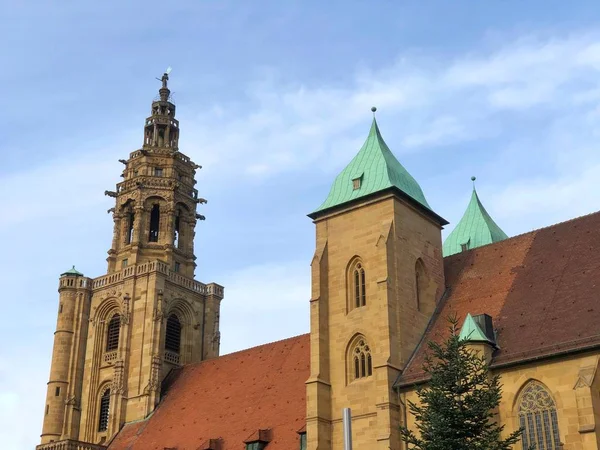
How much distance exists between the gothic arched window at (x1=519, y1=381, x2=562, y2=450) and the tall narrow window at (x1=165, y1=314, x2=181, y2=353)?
A: 28.2 metres

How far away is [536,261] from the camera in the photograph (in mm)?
39375

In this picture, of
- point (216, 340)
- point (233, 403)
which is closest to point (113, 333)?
point (216, 340)

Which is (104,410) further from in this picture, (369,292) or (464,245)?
(464,245)

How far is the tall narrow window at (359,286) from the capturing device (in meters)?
40.5

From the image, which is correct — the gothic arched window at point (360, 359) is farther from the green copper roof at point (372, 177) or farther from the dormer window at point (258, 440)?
the green copper roof at point (372, 177)

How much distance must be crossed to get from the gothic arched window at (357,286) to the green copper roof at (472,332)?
5.98 meters

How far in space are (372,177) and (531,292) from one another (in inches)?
357

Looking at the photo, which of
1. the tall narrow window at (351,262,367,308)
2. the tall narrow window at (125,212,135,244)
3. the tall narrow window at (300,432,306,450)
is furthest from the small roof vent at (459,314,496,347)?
the tall narrow window at (125,212,135,244)

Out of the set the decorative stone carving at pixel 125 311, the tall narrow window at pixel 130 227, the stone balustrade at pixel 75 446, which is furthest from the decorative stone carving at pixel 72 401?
the tall narrow window at pixel 130 227

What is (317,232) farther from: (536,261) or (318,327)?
(536,261)

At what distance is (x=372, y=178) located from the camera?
4231 cm

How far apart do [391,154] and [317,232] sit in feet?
16.8

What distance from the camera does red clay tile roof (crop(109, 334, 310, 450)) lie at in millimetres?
44062

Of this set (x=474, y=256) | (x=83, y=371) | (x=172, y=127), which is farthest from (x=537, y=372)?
(x=172, y=127)
